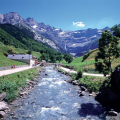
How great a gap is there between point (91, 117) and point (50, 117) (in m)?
5.80

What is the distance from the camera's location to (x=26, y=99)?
793 inches

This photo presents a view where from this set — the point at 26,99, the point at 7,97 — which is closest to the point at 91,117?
the point at 26,99

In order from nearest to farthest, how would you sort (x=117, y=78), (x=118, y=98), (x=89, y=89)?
(x=117, y=78) < (x=118, y=98) < (x=89, y=89)

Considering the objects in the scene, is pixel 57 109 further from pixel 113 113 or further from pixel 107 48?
pixel 107 48

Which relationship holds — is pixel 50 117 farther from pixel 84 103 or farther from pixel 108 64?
pixel 108 64

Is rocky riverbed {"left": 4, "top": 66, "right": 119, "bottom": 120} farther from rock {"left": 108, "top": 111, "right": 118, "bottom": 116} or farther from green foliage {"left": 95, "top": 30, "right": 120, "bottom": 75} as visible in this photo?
green foliage {"left": 95, "top": 30, "right": 120, "bottom": 75}

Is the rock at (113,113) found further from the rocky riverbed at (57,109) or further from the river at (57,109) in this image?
the river at (57,109)

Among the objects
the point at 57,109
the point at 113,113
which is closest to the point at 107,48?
the point at 113,113

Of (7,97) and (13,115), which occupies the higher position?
(7,97)

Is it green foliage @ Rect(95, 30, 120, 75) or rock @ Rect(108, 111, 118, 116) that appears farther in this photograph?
green foliage @ Rect(95, 30, 120, 75)

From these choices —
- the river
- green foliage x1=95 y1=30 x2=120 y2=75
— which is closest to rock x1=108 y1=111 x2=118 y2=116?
the river

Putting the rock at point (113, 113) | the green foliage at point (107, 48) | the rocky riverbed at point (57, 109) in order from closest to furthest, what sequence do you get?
the rocky riverbed at point (57, 109) < the rock at point (113, 113) < the green foliage at point (107, 48)

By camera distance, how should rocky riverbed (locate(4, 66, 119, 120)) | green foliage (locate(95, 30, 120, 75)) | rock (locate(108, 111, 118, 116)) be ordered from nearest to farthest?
rocky riverbed (locate(4, 66, 119, 120)), rock (locate(108, 111, 118, 116)), green foliage (locate(95, 30, 120, 75))

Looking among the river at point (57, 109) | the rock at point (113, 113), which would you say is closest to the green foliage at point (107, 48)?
the river at point (57, 109)
